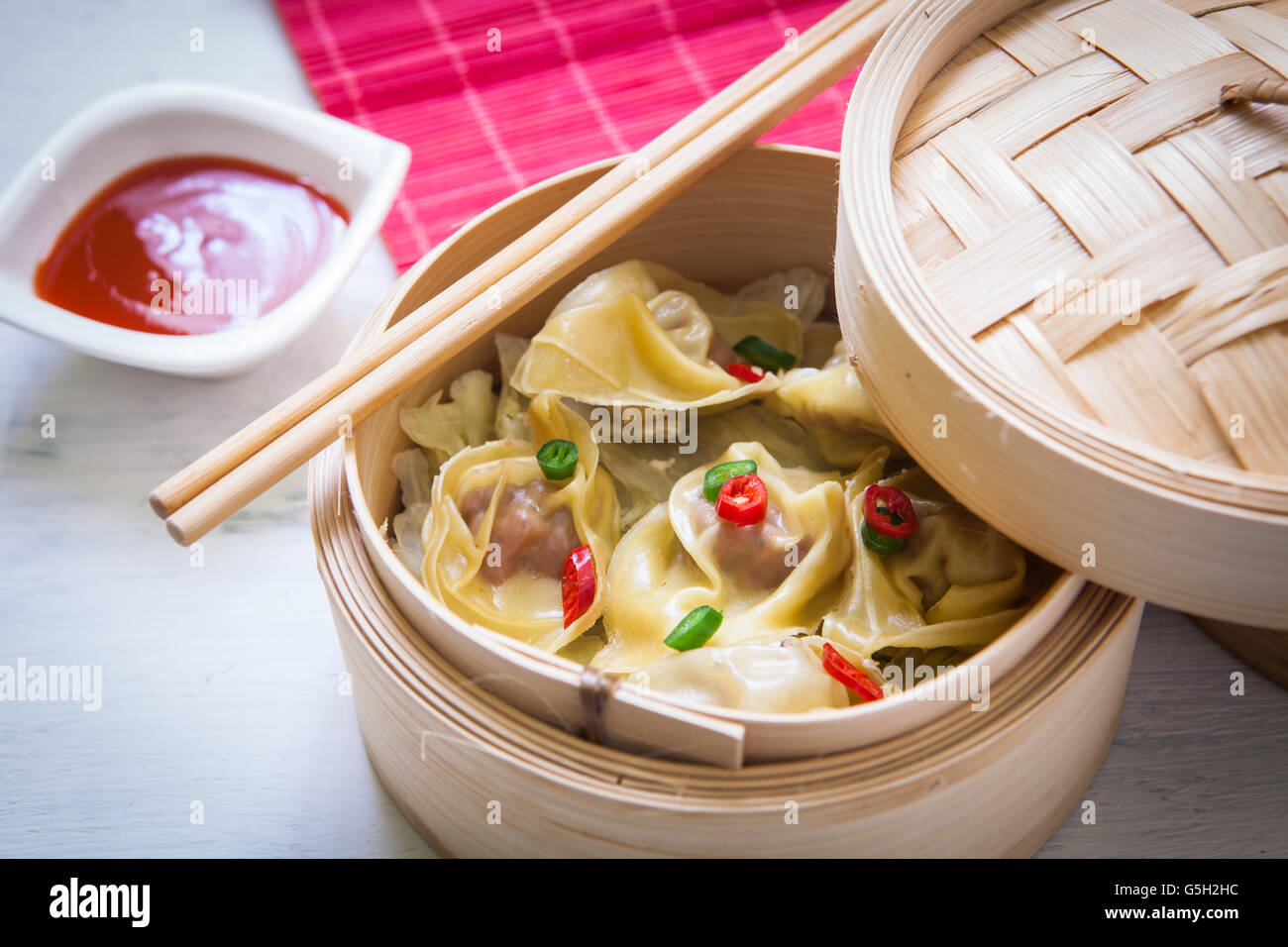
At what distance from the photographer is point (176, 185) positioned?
123 inches

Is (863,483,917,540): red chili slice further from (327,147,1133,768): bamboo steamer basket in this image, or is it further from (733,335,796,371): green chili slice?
(733,335,796,371): green chili slice

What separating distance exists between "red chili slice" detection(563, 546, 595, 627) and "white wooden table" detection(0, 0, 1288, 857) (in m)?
0.57

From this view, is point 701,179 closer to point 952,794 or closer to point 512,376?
point 512,376

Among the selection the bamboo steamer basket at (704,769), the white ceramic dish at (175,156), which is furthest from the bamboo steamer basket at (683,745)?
the white ceramic dish at (175,156)

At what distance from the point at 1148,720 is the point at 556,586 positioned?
124cm

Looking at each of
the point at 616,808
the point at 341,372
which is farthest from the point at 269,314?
the point at 616,808

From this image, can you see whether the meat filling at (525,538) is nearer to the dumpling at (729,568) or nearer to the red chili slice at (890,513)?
the dumpling at (729,568)

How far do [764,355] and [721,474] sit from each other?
1.54 feet

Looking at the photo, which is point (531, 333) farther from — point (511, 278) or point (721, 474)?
point (721, 474)

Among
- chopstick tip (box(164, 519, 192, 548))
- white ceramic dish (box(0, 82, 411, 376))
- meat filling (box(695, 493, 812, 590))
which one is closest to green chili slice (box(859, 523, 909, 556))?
meat filling (box(695, 493, 812, 590))

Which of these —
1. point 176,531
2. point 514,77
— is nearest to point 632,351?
point 176,531

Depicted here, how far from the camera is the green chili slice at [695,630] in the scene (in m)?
2.05

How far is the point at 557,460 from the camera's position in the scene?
7.75ft

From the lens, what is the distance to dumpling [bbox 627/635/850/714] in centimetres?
191
